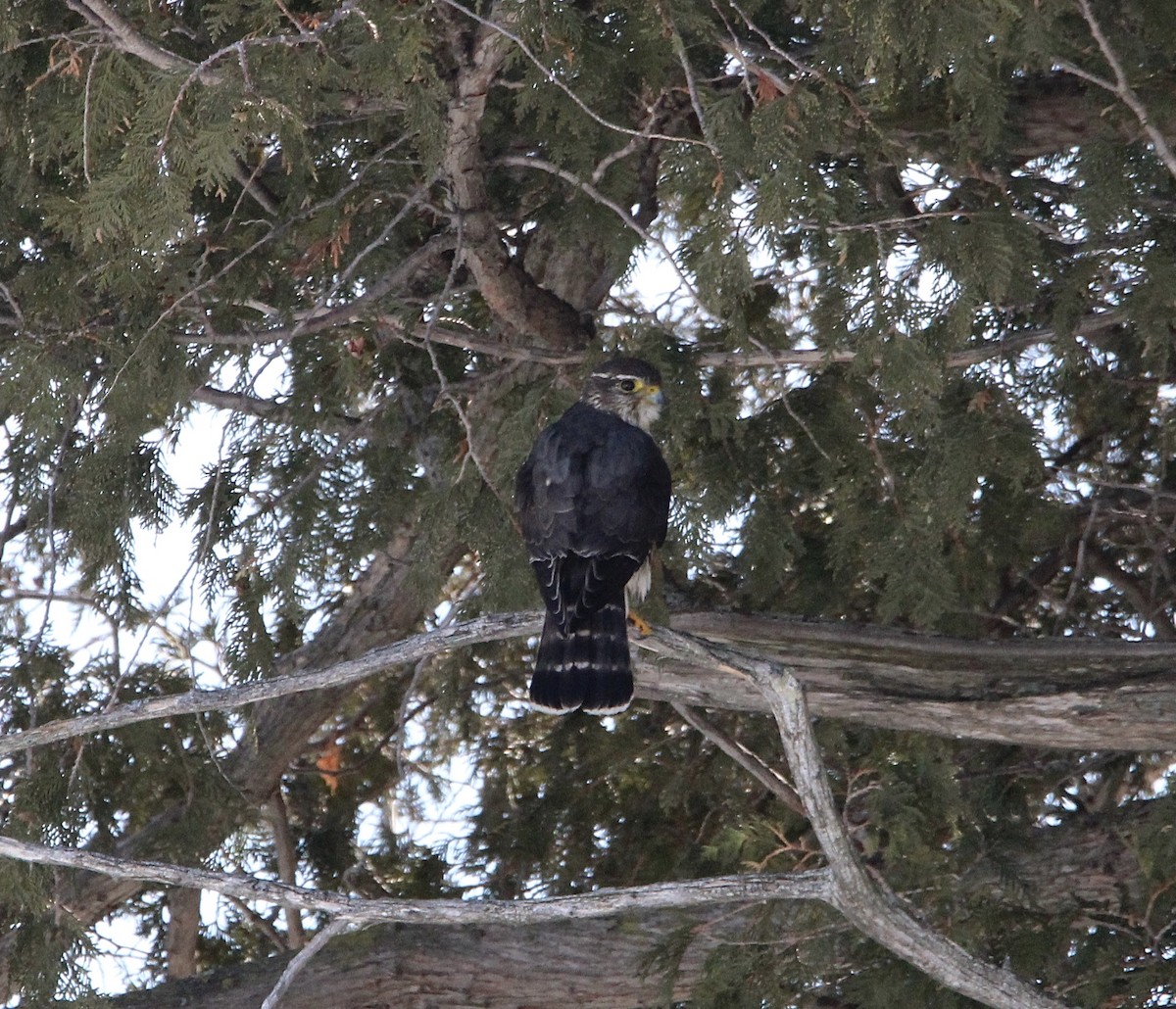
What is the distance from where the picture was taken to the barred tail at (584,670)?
15.8ft

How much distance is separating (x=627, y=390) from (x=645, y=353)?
0.13 metres

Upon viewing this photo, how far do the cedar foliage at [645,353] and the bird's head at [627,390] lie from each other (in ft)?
0.29

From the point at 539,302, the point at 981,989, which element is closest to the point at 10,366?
the point at 539,302

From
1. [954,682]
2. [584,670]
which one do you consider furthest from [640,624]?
[954,682]

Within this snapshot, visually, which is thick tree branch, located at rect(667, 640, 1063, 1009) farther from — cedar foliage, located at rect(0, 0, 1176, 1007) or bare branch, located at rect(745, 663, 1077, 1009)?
cedar foliage, located at rect(0, 0, 1176, 1007)

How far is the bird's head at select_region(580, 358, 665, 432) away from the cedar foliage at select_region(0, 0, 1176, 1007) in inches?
3.5

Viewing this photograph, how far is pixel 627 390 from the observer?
534 cm

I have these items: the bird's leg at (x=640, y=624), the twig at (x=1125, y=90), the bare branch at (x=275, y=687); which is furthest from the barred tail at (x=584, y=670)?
the twig at (x=1125, y=90)

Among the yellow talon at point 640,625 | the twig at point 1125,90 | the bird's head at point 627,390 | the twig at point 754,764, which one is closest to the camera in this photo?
the twig at point 1125,90

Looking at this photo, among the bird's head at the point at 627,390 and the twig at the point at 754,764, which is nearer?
the bird's head at the point at 627,390

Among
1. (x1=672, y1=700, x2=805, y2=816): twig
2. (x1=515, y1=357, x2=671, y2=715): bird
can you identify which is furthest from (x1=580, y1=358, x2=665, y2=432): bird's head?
(x1=672, y1=700, x2=805, y2=816): twig

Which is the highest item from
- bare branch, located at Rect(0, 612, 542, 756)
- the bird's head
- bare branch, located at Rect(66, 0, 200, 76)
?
bare branch, located at Rect(66, 0, 200, 76)

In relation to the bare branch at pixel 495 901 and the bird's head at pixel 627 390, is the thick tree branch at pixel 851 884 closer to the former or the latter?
the bare branch at pixel 495 901

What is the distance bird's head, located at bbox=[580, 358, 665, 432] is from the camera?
5.23 m
